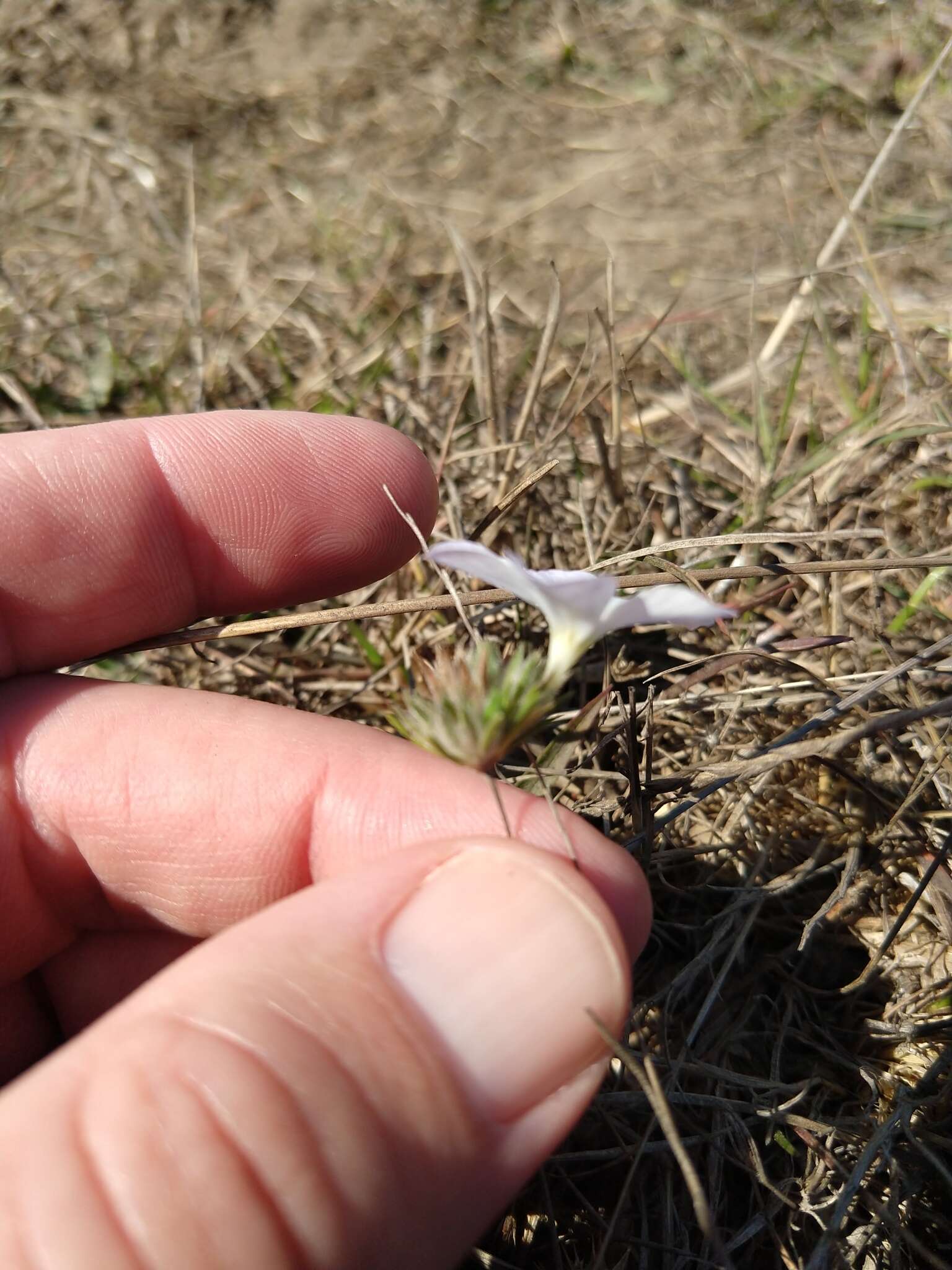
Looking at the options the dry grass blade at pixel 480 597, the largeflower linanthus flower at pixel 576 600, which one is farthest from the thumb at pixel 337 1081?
the dry grass blade at pixel 480 597

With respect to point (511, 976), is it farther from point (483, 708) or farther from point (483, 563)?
point (483, 563)

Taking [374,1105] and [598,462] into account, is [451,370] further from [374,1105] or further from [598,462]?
[374,1105]

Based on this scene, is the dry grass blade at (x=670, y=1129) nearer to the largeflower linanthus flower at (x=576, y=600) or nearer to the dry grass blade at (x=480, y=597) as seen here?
the largeflower linanthus flower at (x=576, y=600)

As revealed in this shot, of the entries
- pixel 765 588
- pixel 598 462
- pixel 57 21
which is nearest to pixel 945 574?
pixel 765 588

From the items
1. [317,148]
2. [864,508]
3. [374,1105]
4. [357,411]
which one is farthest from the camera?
[317,148]

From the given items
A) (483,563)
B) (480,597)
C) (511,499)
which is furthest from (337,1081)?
(511,499)

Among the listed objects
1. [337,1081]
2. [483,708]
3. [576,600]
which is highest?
[576,600]
